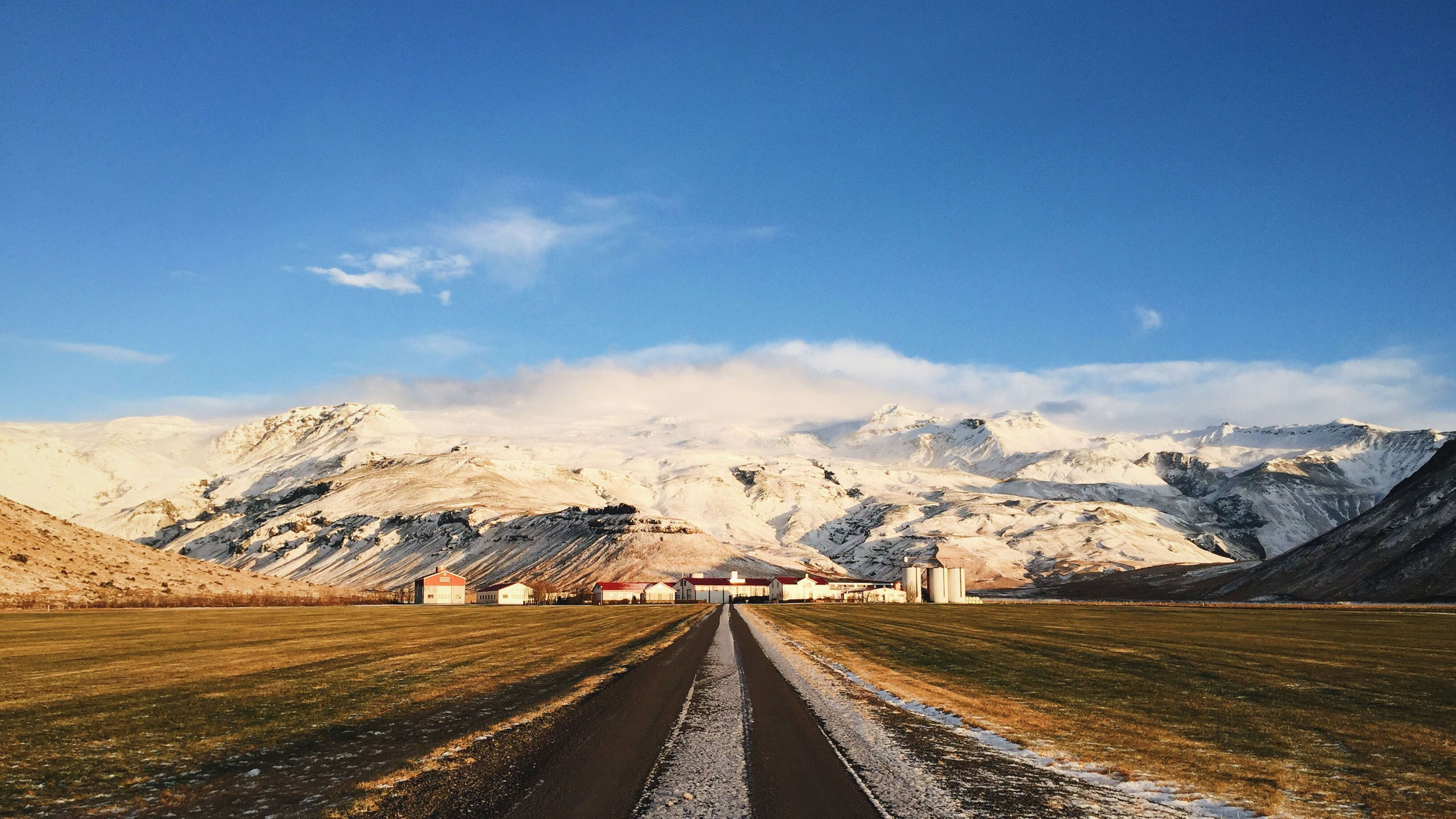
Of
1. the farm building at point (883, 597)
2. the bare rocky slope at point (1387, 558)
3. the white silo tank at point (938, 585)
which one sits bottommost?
the farm building at point (883, 597)

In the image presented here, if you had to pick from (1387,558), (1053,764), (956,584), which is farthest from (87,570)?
(1387,558)

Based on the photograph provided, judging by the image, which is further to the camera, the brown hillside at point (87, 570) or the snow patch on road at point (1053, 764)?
the brown hillside at point (87, 570)

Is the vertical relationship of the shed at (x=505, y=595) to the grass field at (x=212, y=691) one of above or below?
below

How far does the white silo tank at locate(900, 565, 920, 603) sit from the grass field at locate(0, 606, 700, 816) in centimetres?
13782

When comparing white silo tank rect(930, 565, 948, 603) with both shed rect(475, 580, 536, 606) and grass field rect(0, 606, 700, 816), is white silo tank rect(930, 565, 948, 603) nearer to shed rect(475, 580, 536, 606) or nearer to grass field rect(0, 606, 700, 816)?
shed rect(475, 580, 536, 606)

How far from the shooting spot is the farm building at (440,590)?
609 feet

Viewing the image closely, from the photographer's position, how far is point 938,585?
18612 cm

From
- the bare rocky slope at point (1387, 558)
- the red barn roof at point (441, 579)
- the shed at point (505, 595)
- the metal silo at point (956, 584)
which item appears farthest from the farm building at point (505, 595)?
the bare rocky slope at point (1387, 558)

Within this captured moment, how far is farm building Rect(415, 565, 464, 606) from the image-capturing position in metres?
186

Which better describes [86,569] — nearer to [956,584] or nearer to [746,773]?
[746,773]

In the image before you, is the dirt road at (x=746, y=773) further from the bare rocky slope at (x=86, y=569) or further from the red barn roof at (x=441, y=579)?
the red barn roof at (x=441, y=579)

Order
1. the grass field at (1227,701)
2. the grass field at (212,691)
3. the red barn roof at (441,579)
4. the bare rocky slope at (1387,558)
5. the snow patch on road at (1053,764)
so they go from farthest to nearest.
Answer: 1. the red barn roof at (441,579)
2. the bare rocky slope at (1387,558)
3. the grass field at (1227,701)
4. the grass field at (212,691)
5. the snow patch on road at (1053,764)

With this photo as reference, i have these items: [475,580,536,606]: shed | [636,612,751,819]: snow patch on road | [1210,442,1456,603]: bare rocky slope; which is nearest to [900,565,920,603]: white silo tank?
[1210,442,1456,603]: bare rocky slope

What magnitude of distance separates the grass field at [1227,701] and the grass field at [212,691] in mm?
14327
